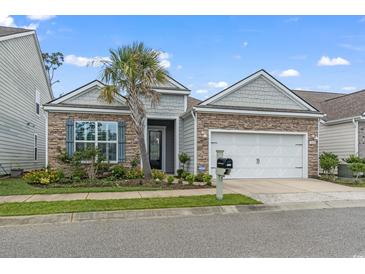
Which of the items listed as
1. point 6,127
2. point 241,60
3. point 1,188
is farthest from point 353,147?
point 6,127

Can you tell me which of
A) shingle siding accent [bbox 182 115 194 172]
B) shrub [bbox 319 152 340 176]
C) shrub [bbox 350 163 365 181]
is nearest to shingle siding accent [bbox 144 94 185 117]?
shingle siding accent [bbox 182 115 194 172]

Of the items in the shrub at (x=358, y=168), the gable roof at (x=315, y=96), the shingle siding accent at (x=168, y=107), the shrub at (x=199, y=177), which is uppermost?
the gable roof at (x=315, y=96)

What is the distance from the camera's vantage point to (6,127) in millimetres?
15680

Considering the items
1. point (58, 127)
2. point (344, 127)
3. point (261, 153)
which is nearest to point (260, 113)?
point (261, 153)

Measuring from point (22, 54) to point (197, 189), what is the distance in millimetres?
12873

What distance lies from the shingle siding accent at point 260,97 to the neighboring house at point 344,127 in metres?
3.11

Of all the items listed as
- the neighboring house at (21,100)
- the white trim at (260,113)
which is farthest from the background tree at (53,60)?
the white trim at (260,113)

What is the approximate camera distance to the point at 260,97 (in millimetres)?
15547

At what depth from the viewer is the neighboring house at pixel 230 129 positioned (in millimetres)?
14641

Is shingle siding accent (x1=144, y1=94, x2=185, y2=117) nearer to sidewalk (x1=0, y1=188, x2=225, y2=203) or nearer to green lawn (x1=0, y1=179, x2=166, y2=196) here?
green lawn (x1=0, y1=179, x2=166, y2=196)

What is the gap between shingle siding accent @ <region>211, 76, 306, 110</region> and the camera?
15.3 m

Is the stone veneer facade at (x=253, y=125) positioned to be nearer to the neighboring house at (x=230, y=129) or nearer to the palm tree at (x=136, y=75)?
the neighboring house at (x=230, y=129)

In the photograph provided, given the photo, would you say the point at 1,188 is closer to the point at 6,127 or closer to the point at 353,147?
the point at 6,127
